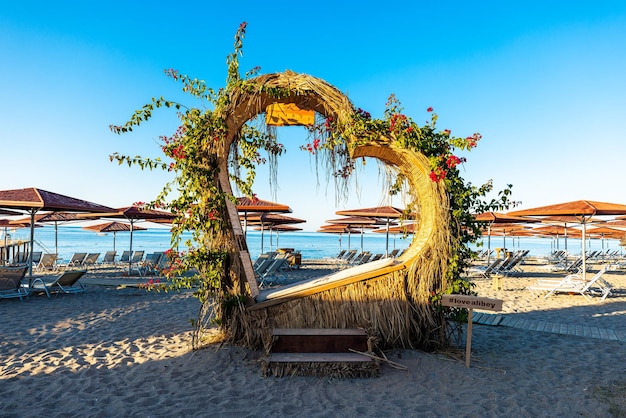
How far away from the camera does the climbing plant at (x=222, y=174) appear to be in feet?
13.8

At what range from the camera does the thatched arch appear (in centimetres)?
409

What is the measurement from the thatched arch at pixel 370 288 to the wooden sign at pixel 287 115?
8.2 inches

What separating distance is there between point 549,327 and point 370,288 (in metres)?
3.09

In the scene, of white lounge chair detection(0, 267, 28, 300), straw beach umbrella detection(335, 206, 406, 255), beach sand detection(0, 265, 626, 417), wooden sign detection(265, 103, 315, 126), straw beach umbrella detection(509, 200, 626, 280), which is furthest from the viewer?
straw beach umbrella detection(335, 206, 406, 255)

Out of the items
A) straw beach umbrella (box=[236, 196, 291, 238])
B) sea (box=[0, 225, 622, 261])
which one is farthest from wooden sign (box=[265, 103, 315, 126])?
sea (box=[0, 225, 622, 261])

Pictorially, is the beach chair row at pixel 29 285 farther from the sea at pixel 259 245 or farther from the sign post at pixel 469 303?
the sea at pixel 259 245

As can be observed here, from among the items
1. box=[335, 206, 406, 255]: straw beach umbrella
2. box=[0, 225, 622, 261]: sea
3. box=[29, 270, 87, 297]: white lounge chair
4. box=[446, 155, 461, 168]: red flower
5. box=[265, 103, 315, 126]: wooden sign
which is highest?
box=[265, 103, 315, 126]: wooden sign

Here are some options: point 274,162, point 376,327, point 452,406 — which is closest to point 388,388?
point 452,406

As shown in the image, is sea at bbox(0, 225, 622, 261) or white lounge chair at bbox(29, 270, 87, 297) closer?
white lounge chair at bbox(29, 270, 87, 297)

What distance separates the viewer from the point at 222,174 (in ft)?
14.7

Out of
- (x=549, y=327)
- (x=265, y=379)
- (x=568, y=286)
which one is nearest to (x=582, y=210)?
(x=568, y=286)

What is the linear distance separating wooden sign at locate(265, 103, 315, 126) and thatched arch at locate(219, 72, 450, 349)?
21cm

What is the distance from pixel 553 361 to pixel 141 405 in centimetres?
395

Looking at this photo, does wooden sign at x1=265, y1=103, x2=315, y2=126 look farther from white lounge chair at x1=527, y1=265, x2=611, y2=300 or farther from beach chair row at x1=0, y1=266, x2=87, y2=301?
white lounge chair at x1=527, y1=265, x2=611, y2=300
